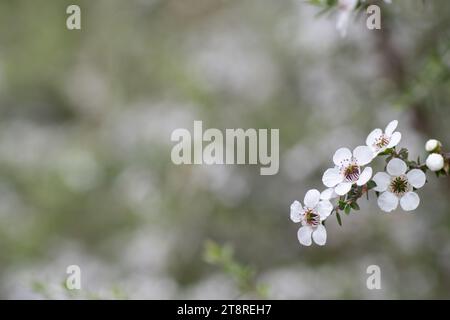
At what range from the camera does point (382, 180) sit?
124 cm

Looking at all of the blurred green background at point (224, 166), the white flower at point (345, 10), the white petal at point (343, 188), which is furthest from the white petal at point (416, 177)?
the blurred green background at point (224, 166)

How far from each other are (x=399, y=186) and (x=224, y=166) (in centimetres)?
177

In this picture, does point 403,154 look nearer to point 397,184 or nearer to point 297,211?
point 397,184

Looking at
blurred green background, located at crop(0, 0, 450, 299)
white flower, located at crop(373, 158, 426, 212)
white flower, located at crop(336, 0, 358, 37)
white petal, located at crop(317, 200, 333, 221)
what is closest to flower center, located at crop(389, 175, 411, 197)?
white flower, located at crop(373, 158, 426, 212)

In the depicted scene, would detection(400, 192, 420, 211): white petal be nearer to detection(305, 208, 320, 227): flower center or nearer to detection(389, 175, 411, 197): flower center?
detection(389, 175, 411, 197): flower center

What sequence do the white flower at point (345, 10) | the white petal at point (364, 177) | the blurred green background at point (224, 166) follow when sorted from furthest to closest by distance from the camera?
the blurred green background at point (224, 166), the white flower at point (345, 10), the white petal at point (364, 177)

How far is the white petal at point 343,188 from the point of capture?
1.22 metres

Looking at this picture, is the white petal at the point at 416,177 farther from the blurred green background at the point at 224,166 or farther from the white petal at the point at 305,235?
the blurred green background at the point at 224,166

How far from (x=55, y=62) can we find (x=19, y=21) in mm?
446

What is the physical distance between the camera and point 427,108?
2.54m

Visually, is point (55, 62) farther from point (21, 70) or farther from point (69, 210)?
point (69, 210)

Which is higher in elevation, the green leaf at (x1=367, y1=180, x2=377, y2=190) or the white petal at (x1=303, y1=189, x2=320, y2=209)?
the green leaf at (x1=367, y1=180, x2=377, y2=190)

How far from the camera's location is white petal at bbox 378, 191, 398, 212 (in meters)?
1.24
